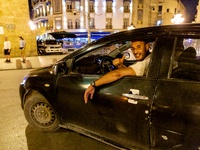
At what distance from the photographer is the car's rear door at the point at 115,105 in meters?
1.56

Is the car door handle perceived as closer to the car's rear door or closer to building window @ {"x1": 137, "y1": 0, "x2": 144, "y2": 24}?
the car's rear door

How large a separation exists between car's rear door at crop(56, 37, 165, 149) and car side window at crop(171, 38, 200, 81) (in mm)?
180

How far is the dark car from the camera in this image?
4.57ft

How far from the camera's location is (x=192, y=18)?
2941 centimetres

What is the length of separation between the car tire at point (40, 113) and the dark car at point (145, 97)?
A: 0.19 meters

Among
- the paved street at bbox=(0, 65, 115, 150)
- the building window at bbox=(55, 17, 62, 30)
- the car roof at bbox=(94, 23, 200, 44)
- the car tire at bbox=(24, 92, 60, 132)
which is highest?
the building window at bbox=(55, 17, 62, 30)

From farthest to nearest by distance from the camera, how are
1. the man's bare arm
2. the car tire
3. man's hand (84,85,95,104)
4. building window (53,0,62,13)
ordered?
building window (53,0,62,13), the car tire, man's hand (84,85,95,104), the man's bare arm

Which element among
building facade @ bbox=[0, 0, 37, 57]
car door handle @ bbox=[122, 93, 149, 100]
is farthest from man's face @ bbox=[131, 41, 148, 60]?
building facade @ bbox=[0, 0, 37, 57]

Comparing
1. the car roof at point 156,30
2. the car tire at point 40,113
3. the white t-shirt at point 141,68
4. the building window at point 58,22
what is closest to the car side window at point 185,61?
the car roof at point 156,30

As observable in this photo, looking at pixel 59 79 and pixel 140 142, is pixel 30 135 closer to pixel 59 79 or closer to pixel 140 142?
pixel 59 79

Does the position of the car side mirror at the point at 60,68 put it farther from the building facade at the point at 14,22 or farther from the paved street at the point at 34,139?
the building facade at the point at 14,22

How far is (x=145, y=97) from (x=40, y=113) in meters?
1.84

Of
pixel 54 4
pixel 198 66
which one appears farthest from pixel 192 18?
pixel 198 66

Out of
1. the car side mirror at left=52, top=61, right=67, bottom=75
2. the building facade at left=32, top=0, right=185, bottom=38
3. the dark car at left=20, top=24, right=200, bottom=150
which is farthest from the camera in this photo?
the building facade at left=32, top=0, right=185, bottom=38
